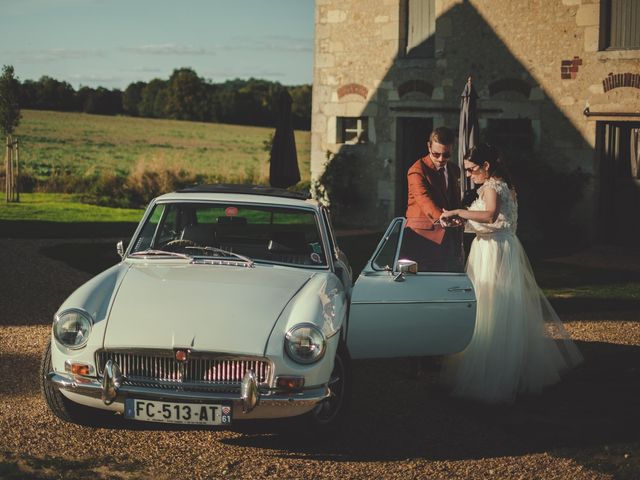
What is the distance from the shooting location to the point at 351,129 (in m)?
19.7

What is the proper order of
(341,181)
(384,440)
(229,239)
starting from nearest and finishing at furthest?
(384,440), (229,239), (341,181)

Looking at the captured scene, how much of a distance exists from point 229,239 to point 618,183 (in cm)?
1077

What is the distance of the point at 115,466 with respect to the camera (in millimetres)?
5477

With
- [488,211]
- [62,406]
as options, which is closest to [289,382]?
[62,406]

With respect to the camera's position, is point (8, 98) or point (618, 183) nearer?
point (618, 183)

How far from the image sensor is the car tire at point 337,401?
596 cm

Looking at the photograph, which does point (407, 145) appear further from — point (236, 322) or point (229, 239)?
point (236, 322)

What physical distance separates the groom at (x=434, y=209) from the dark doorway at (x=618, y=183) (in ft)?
28.8

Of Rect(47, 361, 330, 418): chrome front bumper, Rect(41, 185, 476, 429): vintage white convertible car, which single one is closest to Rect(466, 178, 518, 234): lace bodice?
Rect(41, 185, 476, 429): vintage white convertible car

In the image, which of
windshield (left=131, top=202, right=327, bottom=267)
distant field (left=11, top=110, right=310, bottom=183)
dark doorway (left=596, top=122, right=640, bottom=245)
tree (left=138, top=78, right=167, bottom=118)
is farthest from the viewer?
tree (left=138, top=78, right=167, bottom=118)

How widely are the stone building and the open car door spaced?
33.4 feet

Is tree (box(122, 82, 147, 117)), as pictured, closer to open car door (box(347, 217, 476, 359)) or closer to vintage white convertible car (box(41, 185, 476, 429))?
vintage white convertible car (box(41, 185, 476, 429))

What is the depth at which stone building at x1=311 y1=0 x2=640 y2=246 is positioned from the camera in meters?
16.2

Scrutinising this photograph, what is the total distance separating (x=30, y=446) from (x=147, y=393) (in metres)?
0.86
